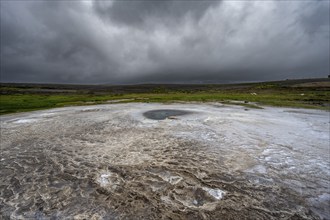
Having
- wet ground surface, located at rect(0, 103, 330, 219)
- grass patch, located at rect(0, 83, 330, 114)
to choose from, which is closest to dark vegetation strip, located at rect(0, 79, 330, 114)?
grass patch, located at rect(0, 83, 330, 114)

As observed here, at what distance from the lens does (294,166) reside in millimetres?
9078

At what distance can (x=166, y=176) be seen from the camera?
8.20 metres

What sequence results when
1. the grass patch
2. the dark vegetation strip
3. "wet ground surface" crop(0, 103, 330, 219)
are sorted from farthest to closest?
the dark vegetation strip → the grass patch → "wet ground surface" crop(0, 103, 330, 219)

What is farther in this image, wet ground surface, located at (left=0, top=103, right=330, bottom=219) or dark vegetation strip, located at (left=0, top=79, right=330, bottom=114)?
dark vegetation strip, located at (left=0, top=79, right=330, bottom=114)

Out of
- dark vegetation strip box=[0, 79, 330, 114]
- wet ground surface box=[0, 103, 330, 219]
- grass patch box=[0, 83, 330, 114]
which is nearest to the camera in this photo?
wet ground surface box=[0, 103, 330, 219]

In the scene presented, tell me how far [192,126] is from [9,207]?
1259 cm

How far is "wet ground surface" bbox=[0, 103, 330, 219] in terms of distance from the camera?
6.18 m

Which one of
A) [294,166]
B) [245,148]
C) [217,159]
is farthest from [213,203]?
[245,148]

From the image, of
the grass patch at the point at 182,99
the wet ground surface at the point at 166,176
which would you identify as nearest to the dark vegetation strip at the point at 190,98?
the grass patch at the point at 182,99

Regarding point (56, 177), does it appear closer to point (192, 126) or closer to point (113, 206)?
point (113, 206)

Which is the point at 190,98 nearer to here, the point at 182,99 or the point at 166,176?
the point at 182,99

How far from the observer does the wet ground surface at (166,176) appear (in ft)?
20.3

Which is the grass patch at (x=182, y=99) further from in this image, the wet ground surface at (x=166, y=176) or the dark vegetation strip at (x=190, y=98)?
the wet ground surface at (x=166, y=176)

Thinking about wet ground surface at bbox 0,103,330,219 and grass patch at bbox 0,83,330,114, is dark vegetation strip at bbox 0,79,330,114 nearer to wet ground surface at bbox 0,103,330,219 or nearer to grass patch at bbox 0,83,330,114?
grass patch at bbox 0,83,330,114
